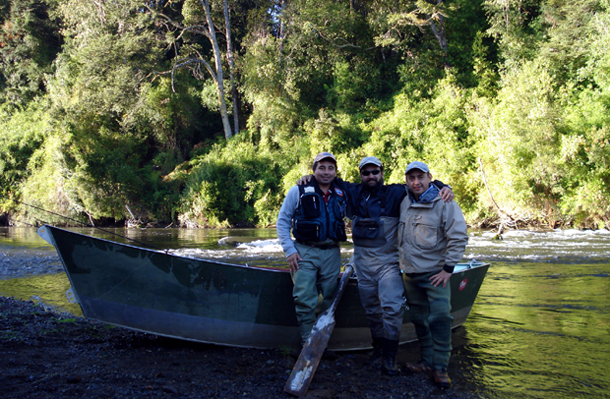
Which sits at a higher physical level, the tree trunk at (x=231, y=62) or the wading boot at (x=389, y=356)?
the tree trunk at (x=231, y=62)

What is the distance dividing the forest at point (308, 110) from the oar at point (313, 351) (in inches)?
502

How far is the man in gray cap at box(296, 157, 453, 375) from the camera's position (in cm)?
369

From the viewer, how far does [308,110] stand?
22.3 metres

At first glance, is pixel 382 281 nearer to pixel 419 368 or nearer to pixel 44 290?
pixel 419 368

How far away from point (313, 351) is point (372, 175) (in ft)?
4.80

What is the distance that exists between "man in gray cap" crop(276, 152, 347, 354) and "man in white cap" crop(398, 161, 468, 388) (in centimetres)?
61

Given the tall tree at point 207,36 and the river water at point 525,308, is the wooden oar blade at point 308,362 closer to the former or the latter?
the river water at point 525,308

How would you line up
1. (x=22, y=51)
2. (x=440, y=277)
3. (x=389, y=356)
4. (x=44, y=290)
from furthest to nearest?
(x=22, y=51)
(x=44, y=290)
(x=389, y=356)
(x=440, y=277)

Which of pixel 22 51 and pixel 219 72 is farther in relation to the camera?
pixel 22 51

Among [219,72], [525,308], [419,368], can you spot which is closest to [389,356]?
[419,368]

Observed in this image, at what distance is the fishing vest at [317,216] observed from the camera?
152 inches

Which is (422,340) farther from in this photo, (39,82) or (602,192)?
(39,82)

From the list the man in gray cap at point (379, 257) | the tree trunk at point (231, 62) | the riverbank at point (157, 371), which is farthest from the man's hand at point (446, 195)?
the tree trunk at point (231, 62)

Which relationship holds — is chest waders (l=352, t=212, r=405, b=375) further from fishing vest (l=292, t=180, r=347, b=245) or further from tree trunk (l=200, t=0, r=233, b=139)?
tree trunk (l=200, t=0, r=233, b=139)
